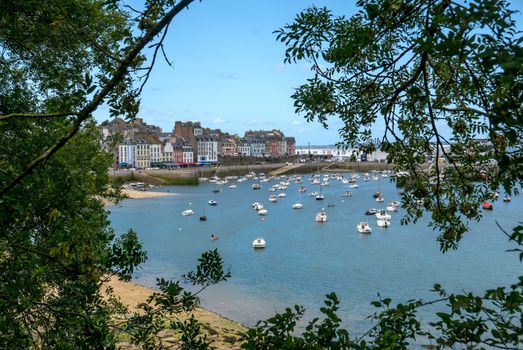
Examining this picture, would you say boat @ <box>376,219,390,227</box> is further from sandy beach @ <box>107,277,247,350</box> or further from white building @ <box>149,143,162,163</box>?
white building @ <box>149,143,162,163</box>

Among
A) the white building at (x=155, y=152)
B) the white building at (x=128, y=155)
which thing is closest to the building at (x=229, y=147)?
the white building at (x=155, y=152)

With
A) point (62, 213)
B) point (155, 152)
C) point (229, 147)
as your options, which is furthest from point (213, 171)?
point (62, 213)

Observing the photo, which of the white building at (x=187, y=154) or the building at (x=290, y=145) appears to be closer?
the white building at (x=187, y=154)

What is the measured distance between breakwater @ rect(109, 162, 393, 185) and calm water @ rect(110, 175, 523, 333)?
3491 centimetres

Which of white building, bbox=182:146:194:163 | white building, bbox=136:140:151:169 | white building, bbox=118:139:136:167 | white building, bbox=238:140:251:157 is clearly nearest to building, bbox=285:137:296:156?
white building, bbox=238:140:251:157

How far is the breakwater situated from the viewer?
99312 millimetres

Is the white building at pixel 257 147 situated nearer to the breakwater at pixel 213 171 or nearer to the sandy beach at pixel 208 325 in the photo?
the breakwater at pixel 213 171

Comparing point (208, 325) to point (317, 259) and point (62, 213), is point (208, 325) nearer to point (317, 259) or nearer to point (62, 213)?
point (317, 259)

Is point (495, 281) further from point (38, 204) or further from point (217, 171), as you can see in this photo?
point (217, 171)

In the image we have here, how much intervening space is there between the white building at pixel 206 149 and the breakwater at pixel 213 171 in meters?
9.28

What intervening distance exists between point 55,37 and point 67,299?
3.40 metres

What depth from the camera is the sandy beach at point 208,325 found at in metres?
18.0

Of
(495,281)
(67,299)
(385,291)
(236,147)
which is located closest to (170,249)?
(385,291)

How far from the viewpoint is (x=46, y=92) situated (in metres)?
7.43
